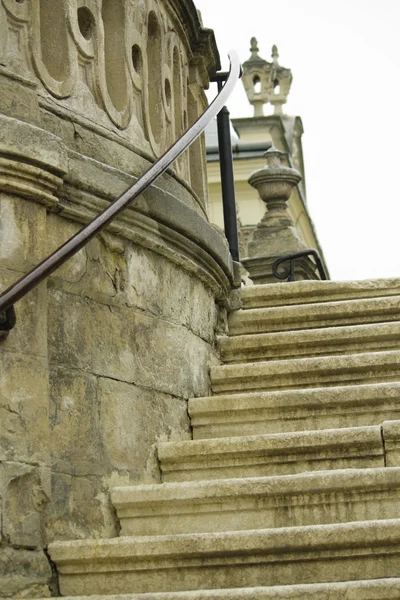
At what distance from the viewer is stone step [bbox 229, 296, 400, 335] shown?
6.47 meters

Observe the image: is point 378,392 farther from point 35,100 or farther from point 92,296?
point 35,100

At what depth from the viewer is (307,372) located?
19.4 feet

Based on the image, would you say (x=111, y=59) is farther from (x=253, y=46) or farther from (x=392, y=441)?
(x=253, y=46)

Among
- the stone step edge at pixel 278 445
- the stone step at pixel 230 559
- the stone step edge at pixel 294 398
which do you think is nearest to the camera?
the stone step at pixel 230 559

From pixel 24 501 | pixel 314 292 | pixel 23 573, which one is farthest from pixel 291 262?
pixel 23 573

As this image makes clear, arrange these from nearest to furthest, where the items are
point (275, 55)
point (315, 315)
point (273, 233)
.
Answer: point (315, 315) → point (273, 233) → point (275, 55)

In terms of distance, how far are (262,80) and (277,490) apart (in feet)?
79.0

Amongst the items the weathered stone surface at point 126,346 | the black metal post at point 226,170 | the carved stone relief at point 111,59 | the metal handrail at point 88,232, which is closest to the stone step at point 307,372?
the weathered stone surface at point 126,346

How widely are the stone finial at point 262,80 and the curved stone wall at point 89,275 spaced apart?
2167 cm

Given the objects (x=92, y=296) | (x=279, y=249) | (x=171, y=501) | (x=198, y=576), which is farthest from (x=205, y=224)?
(x=279, y=249)

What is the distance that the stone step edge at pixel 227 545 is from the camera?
419cm

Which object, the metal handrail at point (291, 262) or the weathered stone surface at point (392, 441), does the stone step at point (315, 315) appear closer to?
the weathered stone surface at point (392, 441)

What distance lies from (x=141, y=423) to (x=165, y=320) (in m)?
0.55

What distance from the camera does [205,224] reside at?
19.7ft
